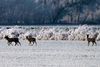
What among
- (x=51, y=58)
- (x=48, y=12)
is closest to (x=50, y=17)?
(x=48, y=12)

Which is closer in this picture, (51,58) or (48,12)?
(51,58)

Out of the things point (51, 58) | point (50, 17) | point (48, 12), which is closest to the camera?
point (51, 58)

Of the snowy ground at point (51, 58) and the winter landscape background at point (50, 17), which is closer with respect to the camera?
the snowy ground at point (51, 58)

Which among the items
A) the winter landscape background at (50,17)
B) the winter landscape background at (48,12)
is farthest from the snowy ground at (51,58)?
the winter landscape background at (48,12)

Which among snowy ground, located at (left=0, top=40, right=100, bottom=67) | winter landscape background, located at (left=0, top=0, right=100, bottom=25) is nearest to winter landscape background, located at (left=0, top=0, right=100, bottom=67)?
winter landscape background, located at (left=0, top=0, right=100, bottom=25)

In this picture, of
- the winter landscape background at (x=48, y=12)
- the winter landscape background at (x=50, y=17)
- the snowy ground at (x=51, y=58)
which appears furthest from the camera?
the winter landscape background at (x=48, y=12)

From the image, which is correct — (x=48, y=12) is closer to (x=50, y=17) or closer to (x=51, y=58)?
(x=50, y=17)

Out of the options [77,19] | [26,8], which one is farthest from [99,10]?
[26,8]

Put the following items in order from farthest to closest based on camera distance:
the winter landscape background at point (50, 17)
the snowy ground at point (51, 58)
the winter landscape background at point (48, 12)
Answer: the winter landscape background at point (48, 12) → the winter landscape background at point (50, 17) → the snowy ground at point (51, 58)

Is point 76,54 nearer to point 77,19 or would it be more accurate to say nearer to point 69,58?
point 69,58

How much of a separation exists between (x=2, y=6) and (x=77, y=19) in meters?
17.9

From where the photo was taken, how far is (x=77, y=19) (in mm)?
98812

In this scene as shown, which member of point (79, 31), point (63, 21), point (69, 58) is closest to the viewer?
point (69, 58)

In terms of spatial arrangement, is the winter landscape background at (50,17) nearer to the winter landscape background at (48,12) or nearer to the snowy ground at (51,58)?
the winter landscape background at (48,12)
